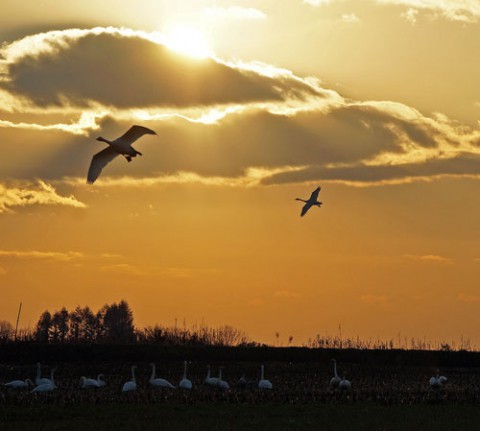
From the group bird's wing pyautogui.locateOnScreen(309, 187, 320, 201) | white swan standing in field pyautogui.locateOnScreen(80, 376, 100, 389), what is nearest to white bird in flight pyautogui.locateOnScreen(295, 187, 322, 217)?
bird's wing pyautogui.locateOnScreen(309, 187, 320, 201)

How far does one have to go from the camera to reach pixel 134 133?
112ft

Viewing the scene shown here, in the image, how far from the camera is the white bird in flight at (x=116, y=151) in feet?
112

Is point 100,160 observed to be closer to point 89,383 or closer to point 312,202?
point 89,383

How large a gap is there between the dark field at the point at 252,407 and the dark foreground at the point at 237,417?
27 mm

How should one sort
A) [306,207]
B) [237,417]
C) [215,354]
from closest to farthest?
[237,417], [306,207], [215,354]

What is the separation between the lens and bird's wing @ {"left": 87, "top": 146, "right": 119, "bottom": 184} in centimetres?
3512

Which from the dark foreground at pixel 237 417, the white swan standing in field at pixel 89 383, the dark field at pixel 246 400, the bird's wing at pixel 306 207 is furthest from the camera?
the bird's wing at pixel 306 207

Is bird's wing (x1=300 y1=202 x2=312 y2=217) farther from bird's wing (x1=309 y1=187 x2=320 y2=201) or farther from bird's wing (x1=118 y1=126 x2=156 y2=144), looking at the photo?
bird's wing (x1=118 y1=126 x2=156 y2=144)

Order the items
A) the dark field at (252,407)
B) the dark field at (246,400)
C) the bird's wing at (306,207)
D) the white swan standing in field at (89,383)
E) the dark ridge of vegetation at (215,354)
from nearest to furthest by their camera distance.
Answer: the dark field at (252,407), the dark field at (246,400), the white swan standing in field at (89,383), the bird's wing at (306,207), the dark ridge of vegetation at (215,354)

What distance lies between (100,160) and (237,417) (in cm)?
1141

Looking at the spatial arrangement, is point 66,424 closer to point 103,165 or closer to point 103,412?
point 103,412

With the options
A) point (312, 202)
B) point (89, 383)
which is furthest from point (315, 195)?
point (89, 383)

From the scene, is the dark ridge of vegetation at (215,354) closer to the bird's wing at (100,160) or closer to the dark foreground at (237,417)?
the bird's wing at (100,160)

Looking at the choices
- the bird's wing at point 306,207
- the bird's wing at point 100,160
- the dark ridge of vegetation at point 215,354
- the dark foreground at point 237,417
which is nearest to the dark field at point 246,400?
the dark foreground at point 237,417
